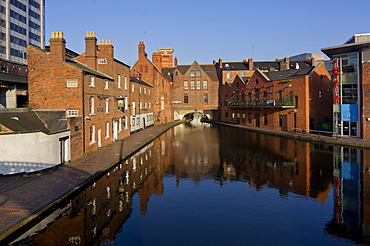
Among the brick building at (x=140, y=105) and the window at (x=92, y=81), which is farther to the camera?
the brick building at (x=140, y=105)

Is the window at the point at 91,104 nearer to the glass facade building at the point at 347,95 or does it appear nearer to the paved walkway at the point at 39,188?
the paved walkway at the point at 39,188

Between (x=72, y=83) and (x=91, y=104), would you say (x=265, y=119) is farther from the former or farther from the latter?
(x=72, y=83)

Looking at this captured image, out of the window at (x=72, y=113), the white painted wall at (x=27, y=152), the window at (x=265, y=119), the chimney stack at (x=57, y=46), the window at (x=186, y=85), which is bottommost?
the white painted wall at (x=27, y=152)

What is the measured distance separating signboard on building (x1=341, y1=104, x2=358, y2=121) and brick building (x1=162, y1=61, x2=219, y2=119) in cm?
3635

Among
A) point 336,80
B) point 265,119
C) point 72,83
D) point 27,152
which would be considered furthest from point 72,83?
point 265,119

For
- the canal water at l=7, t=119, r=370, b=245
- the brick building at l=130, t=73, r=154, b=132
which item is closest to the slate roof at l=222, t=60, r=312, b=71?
the brick building at l=130, t=73, r=154, b=132

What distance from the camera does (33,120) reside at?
16.3m

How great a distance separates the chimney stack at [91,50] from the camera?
84.3 ft

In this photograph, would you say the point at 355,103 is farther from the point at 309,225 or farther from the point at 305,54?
the point at 305,54

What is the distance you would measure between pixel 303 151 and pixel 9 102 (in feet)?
105

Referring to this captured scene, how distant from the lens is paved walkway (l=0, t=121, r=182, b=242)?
29.9ft

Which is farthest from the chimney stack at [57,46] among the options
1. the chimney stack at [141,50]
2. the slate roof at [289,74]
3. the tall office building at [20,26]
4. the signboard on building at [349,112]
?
the tall office building at [20,26]

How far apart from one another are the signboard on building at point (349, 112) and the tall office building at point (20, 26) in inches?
2296

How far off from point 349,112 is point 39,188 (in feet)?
97.0
